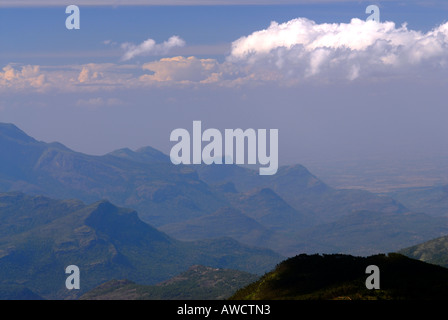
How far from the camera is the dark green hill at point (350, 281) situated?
138 meters

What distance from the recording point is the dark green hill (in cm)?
13825

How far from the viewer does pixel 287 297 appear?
15788 cm

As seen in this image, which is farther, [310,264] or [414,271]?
[310,264]

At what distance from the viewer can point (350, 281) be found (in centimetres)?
15662
